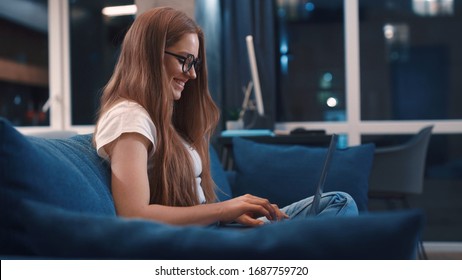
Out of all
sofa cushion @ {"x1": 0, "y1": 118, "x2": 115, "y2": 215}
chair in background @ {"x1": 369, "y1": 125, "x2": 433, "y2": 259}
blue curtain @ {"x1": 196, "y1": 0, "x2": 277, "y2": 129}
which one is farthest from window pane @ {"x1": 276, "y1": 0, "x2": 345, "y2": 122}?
sofa cushion @ {"x1": 0, "y1": 118, "x2": 115, "y2": 215}

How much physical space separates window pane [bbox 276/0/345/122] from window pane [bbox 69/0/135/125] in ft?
3.64

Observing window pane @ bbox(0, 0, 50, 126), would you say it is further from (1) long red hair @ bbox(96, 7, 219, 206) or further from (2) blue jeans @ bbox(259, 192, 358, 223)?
(2) blue jeans @ bbox(259, 192, 358, 223)

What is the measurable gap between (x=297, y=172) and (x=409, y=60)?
7.38 ft

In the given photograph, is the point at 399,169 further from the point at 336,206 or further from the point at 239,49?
the point at 336,206

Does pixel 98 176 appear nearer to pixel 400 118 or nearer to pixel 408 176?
pixel 408 176

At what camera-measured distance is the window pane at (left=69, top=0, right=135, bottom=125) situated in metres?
4.02

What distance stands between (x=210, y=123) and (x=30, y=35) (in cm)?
300

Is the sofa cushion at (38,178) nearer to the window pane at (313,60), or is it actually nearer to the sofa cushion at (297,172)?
the sofa cushion at (297,172)

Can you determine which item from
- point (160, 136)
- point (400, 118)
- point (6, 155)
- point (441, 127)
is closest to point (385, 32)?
point (400, 118)

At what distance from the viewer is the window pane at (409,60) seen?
3770 mm

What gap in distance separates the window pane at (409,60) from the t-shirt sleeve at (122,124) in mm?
2835

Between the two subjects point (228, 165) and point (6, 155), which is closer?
point (6, 155)

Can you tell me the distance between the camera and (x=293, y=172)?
6.56 ft

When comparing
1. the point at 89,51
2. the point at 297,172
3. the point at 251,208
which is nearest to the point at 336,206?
the point at 251,208
